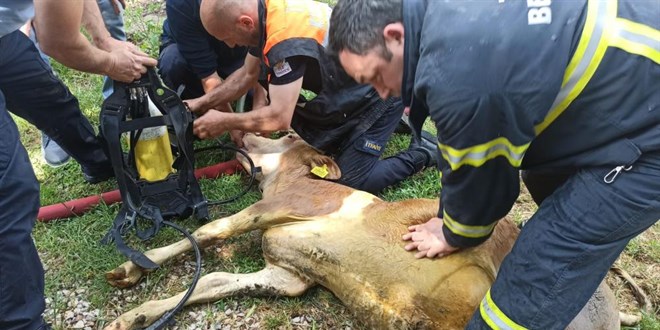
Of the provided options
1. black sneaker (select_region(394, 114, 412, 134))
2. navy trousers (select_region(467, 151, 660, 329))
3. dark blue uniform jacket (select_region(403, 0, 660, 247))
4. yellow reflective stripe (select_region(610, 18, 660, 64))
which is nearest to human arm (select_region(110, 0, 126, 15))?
→ black sneaker (select_region(394, 114, 412, 134))

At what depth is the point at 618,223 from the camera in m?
1.94

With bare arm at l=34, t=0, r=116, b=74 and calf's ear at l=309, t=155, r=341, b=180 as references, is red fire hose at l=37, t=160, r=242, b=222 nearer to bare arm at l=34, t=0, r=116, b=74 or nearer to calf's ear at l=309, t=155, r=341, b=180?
bare arm at l=34, t=0, r=116, b=74

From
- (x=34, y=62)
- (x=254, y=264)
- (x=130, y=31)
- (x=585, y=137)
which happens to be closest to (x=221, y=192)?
(x=254, y=264)

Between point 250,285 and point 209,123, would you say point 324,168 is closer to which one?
point 209,123

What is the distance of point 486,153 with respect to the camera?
1.80 m

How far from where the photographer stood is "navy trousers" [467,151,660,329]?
1903 millimetres

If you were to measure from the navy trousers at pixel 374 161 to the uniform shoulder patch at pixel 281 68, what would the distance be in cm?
81

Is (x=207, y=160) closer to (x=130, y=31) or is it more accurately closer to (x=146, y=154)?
(x=146, y=154)

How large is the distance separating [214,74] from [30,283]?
81.3 inches

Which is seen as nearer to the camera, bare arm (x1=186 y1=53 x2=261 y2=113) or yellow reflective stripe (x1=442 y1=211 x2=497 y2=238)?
yellow reflective stripe (x1=442 y1=211 x2=497 y2=238)

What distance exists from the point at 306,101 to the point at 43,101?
1.59m

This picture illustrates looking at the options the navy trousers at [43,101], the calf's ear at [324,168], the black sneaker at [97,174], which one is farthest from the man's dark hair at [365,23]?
the black sneaker at [97,174]

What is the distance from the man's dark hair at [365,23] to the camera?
1751 mm

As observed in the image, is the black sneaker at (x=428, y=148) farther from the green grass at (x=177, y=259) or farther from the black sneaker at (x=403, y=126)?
the black sneaker at (x=403, y=126)
